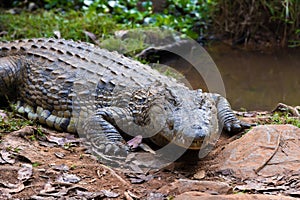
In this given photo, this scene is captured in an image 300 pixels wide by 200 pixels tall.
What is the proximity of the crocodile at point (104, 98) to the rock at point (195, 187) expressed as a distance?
40 cm

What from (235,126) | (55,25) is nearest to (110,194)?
(235,126)

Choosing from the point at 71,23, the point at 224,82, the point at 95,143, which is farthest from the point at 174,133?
the point at 71,23

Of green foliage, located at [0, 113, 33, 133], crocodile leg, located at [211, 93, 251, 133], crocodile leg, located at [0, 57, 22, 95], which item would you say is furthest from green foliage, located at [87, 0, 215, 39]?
crocodile leg, located at [211, 93, 251, 133]

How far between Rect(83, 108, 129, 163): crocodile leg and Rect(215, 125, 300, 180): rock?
0.91 meters

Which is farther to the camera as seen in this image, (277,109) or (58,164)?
(277,109)

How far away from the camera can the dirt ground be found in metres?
3.62

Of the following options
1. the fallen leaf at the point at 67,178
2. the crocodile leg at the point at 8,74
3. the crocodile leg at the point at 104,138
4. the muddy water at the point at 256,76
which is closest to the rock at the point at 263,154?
the crocodile leg at the point at 104,138

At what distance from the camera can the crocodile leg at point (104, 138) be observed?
4.50 metres

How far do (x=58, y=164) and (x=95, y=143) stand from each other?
2.15ft

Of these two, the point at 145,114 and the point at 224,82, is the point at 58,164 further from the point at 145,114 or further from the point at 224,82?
the point at 224,82

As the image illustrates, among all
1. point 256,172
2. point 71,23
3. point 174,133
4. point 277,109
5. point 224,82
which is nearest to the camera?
point 256,172

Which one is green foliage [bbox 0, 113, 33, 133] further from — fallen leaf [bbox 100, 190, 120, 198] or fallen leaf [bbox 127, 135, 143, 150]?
fallen leaf [bbox 100, 190, 120, 198]

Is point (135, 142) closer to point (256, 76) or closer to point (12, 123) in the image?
Answer: point (12, 123)

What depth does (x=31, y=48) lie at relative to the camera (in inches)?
230
